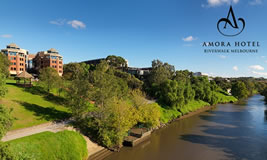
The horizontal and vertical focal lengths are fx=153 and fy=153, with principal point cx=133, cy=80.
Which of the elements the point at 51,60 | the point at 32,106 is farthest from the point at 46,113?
the point at 51,60

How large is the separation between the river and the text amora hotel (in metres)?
64.4

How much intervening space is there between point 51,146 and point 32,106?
16351 mm

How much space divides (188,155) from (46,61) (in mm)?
82373

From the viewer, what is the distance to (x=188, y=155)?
25984mm

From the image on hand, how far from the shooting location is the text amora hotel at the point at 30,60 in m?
71.6

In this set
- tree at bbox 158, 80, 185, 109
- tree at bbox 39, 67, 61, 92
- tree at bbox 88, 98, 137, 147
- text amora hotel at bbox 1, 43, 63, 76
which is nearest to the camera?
tree at bbox 88, 98, 137, 147

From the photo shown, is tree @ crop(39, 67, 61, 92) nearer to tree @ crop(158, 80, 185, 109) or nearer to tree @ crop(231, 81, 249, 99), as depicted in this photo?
tree @ crop(158, 80, 185, 109)

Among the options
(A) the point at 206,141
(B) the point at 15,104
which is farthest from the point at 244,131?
(B) the point at 15,104

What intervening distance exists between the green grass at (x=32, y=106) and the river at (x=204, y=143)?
14.8m

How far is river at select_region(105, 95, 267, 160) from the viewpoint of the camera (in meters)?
25.6

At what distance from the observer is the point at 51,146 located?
19969 millimetres

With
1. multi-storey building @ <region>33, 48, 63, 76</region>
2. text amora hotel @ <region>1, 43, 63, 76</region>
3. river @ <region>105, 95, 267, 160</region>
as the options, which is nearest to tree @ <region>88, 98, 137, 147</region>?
river @ <region>105, 95, 267, 160</region>

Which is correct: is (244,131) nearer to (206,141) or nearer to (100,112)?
(206,141)

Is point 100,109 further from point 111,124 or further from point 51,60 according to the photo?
point 51,60
